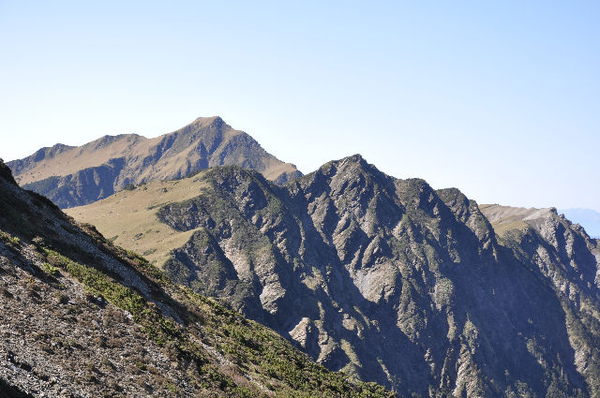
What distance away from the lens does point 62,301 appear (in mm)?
48781

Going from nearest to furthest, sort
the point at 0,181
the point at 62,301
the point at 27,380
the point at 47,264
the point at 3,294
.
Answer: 1. the point at 27,380
2. the point at 3,294
3. the point at 62,301
4. the point at 47,264
5. the point at 0,181

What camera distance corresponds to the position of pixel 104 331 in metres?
48.3

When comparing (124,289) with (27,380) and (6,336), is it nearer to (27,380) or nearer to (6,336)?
(6,336)

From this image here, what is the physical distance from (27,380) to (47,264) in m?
22.0

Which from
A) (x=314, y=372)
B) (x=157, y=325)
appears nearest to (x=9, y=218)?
(x=157, y=325)

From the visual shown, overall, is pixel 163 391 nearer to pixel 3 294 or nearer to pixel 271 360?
pixel 3 294

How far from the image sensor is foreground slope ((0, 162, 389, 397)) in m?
39.6

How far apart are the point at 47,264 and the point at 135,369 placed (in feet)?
60.6

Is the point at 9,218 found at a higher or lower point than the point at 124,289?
higher

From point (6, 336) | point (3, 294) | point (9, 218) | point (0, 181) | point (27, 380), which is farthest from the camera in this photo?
point (0, 181)

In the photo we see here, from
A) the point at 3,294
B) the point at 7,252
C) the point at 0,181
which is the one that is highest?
the point at 0,181

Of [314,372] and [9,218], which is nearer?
[9,218]

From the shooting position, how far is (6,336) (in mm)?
39094

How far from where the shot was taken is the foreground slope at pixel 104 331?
3962 cm
